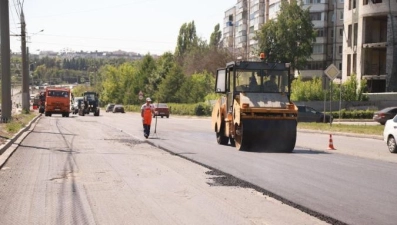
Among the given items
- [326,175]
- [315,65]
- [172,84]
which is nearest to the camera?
[326,175]

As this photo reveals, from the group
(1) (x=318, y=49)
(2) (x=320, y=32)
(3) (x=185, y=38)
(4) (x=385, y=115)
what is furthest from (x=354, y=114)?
(3) (x=185, y=38)

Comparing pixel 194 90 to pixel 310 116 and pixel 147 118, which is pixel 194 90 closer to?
pixel 310 116

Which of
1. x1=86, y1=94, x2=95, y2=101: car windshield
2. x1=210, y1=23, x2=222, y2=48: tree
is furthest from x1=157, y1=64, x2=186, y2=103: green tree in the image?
x1=210, y1=23, x2=222, y2=48: tree

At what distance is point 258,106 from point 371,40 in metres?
45.8

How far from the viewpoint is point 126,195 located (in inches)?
418

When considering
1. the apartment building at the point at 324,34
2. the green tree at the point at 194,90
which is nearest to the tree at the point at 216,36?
the apartment building at the point at 324,34

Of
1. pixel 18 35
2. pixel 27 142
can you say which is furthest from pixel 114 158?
pixel 18 35

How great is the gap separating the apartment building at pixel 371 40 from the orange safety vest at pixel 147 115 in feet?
128

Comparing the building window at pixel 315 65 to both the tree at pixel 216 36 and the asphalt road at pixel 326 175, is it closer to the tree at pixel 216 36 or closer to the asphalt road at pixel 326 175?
the tree at pixel 216 36

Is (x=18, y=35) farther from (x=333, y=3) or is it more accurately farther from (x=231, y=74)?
(x=333, y=3)

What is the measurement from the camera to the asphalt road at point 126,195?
8633 millimetres

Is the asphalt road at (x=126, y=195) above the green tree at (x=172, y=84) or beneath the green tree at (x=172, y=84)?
beneath

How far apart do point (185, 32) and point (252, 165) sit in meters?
116

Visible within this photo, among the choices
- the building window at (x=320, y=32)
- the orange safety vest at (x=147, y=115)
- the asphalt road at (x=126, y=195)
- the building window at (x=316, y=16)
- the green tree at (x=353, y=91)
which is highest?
the building window at (x=316, y=16)
